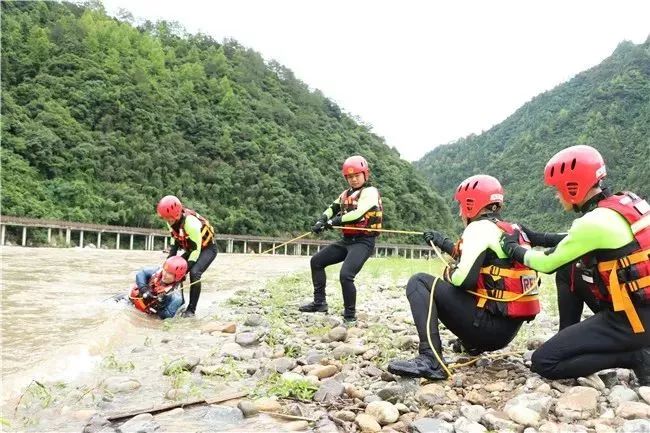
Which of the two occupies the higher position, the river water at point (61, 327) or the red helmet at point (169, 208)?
the red helmet at point (169, 208)

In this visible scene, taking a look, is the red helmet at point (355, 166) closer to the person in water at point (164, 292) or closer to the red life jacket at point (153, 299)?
the person in water at point (164, 292)

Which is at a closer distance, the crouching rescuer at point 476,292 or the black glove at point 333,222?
the crouching rescuer at point 476,292

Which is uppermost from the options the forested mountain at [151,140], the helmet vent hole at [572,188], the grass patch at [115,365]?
the forested mountain at [151,140]

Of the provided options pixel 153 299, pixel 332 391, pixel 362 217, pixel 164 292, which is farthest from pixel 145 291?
pixel 332 391

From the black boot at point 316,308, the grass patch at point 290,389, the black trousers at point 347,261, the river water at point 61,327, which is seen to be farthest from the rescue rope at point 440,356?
the black boot at point 316,308

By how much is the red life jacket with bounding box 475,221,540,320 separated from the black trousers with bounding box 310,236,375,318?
310cm

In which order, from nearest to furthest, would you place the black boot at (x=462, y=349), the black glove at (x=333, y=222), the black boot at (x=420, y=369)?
the black boot at (x=420, y=369)
the black boot at (x=462, y=349)
the black glove at (x=333, y=222)

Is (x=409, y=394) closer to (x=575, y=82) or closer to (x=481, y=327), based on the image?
(x=481, y=327)

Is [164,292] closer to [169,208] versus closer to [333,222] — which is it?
[169,208]

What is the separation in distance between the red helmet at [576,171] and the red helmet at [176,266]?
20.6ft

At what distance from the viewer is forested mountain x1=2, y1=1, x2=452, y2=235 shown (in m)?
54.7

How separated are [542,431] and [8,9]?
101 m

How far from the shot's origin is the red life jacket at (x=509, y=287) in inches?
182

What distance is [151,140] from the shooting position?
71.3 m
